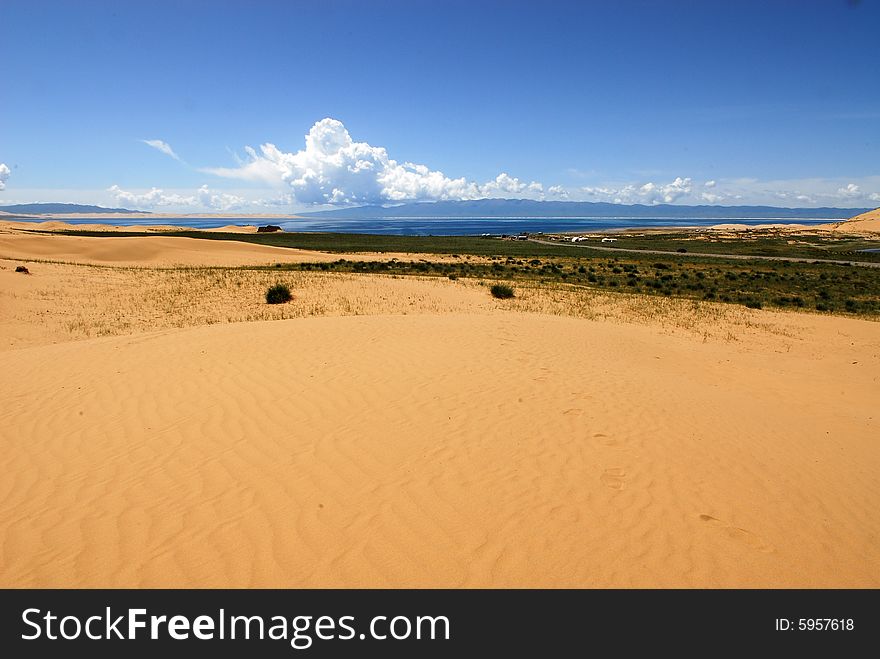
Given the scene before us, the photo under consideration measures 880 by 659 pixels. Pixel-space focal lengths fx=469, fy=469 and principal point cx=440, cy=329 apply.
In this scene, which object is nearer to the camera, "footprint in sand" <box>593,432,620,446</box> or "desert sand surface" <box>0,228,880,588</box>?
"desert sand surface" <box>0,228,880,588</box>

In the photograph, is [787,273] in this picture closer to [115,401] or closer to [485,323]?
[485,323]

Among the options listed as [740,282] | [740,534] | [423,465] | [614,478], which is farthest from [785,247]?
[423,465]

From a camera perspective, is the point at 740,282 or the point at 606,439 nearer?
the point at 606,439

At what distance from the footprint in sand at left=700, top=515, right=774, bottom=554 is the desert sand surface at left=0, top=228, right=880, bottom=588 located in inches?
0.8

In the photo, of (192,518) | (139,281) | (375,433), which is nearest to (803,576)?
(375,433)

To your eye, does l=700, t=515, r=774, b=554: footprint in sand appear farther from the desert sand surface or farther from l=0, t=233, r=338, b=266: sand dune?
l=0, t=233, r=338, b=266: sand dune

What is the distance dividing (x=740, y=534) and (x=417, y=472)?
3.42 metres

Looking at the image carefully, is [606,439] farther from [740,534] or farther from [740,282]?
[740,282]

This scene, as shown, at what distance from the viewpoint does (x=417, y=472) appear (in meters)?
5.57

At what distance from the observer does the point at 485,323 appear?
48.5ft

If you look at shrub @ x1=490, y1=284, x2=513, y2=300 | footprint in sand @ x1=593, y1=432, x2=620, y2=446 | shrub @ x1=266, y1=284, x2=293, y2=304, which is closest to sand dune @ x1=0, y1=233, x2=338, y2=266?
shrub @ x1=266, y1=284, x2=293, y2=304

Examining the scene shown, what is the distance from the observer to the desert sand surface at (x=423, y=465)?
4160 mm

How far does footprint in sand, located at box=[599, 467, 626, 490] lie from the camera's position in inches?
217
